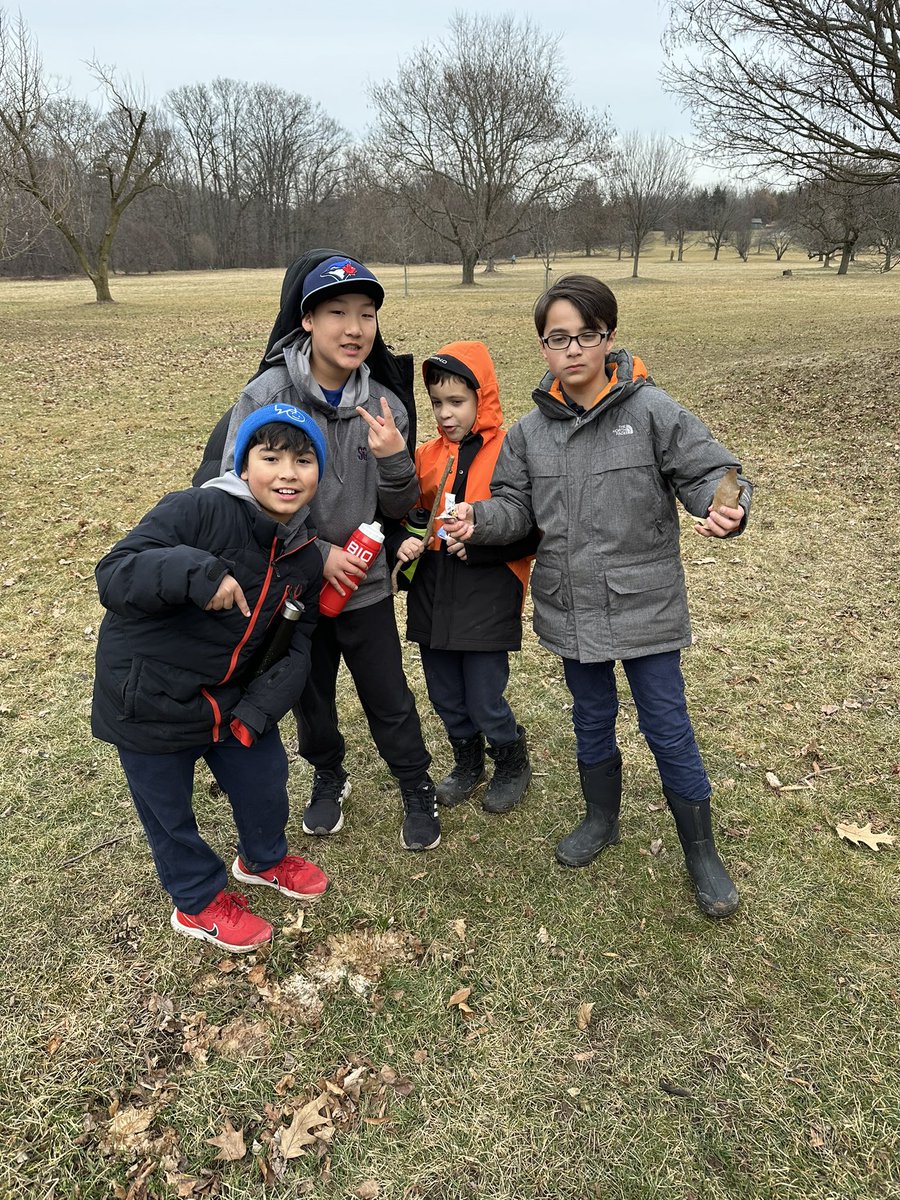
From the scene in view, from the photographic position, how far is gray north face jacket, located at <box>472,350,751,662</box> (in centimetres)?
243

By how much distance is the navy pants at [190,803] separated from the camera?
90.7 inches

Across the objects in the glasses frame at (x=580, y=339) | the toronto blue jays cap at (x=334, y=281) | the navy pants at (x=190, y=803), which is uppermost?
the toronto blue jays cap at (x=334, y=281)

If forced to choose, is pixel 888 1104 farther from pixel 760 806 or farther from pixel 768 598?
pixel 768 598

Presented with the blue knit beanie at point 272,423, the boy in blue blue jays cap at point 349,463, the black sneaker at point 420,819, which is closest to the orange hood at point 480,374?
the boy in blue blue jays cap at point 349,463

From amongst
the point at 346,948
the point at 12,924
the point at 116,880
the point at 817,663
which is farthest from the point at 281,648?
the point at 817,663

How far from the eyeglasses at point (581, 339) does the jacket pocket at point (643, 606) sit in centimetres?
74

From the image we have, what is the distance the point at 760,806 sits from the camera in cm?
332

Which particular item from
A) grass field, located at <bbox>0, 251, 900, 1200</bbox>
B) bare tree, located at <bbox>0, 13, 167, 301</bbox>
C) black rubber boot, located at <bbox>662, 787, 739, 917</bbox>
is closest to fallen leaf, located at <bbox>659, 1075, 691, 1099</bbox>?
grass field, located at <bbox>0, 251, 900, 1200</bbox>

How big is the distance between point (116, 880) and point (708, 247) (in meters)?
74.1

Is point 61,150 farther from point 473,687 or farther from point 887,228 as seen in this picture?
point 887,228

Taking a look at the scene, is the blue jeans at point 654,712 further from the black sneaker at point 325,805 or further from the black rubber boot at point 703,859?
the black sneaker at point 325,805

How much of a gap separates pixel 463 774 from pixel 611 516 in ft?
5.01

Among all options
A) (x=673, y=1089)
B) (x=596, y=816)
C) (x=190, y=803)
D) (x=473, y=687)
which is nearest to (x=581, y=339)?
(x=473, y=687)

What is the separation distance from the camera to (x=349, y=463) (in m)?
2.61
